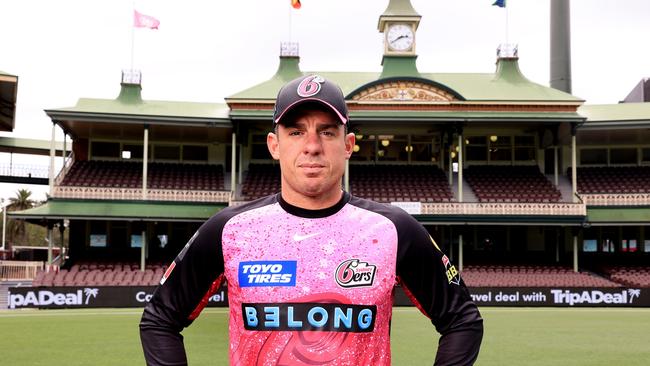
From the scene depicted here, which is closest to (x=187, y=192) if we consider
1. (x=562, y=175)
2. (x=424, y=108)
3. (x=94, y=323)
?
(x=424, y=108)

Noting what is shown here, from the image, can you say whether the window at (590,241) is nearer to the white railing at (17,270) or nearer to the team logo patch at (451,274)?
the white railing at (17,270)

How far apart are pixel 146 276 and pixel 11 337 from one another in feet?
49.9

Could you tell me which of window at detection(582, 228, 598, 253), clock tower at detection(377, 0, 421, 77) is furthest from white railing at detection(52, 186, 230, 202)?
window at detection(582, 228, 598, 253)

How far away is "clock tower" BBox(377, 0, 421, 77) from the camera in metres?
39.1

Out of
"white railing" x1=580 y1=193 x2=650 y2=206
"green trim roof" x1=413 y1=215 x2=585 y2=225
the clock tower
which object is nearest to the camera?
"green trim roof" x1=413 y1=215 x2=585 y2=225

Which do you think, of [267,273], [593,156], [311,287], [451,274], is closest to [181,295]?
[267,273]

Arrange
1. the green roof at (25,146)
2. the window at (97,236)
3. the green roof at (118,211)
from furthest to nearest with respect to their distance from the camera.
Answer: the green roof at (25,146) → the window at (97,236) → the green roof at (118,211)

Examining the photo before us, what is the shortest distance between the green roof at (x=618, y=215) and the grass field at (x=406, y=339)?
1248 cm

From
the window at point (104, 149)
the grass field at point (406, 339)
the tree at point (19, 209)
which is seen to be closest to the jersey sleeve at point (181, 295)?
the grass field at point (406, 339)

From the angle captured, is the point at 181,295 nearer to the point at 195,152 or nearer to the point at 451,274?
the point at 451,274

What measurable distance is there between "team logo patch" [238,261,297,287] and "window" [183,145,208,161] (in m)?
37.0

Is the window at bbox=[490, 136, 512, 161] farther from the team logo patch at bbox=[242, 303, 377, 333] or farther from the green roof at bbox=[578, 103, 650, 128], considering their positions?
the team logo patch at bbox=[242, 303, 377, 333]

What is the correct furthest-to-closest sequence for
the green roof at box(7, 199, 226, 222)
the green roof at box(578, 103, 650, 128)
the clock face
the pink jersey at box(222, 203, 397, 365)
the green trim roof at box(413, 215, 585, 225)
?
the clock face → the green roof at box(578, 103, 650, 128) → the green trim roof at box(413, 215, 585, 225) → the green roof at box(7, 199, 226, 222) → the pink jersey at box(222, 203, 397, 365)

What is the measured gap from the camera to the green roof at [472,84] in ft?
A: 125
